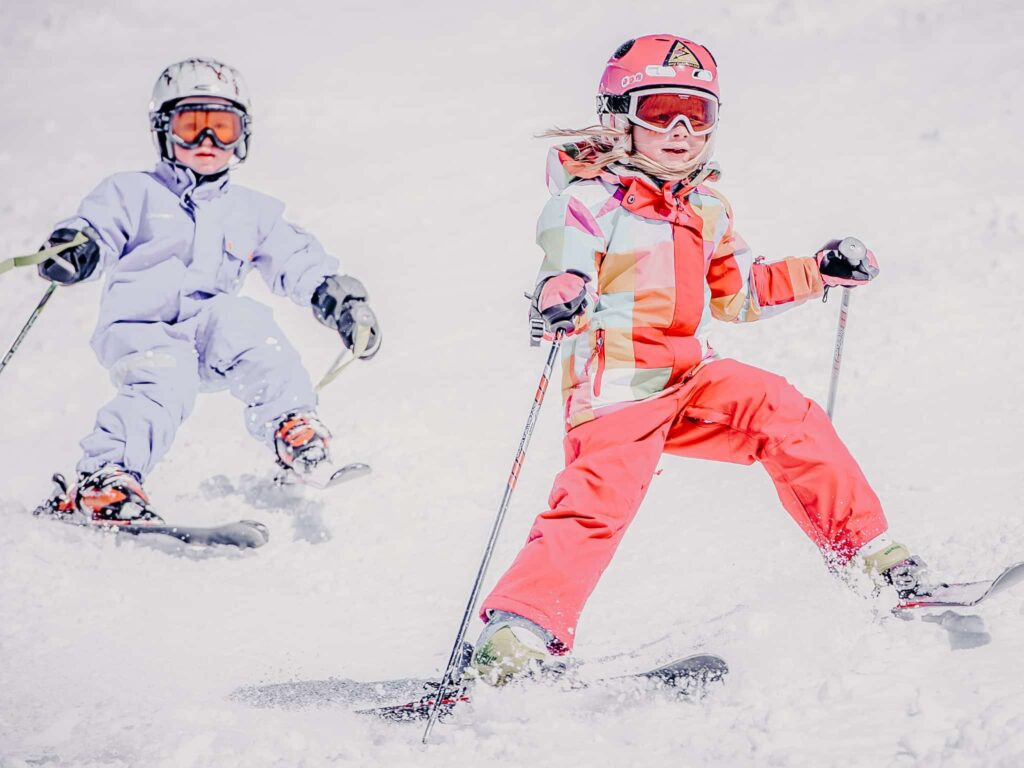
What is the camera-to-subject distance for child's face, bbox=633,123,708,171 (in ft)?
11.6

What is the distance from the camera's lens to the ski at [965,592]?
3.03 metres

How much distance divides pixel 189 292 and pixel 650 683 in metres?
2.95

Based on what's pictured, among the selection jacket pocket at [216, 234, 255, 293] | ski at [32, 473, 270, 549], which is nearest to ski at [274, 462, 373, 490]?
ski at [32, 473, 270, 549]

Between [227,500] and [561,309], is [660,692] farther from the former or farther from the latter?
[227,500]

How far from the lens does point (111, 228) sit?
15.9 ft

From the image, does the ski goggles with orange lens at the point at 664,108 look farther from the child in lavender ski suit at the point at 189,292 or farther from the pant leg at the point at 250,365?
the pant leg at the point at 250,365

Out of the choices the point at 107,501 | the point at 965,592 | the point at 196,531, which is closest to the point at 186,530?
the point at 196,531

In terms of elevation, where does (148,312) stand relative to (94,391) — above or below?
below

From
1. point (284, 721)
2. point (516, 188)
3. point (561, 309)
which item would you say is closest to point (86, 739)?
point (284, 721)

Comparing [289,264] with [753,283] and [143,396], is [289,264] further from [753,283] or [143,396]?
[753,283]

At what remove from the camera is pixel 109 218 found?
4836 mm

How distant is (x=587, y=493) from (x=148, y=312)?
2570 millimetres

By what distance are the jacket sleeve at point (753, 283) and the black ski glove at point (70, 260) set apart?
8.56ft

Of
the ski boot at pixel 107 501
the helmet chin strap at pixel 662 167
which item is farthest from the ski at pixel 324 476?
the helmet chin strap at pixel 662 167
